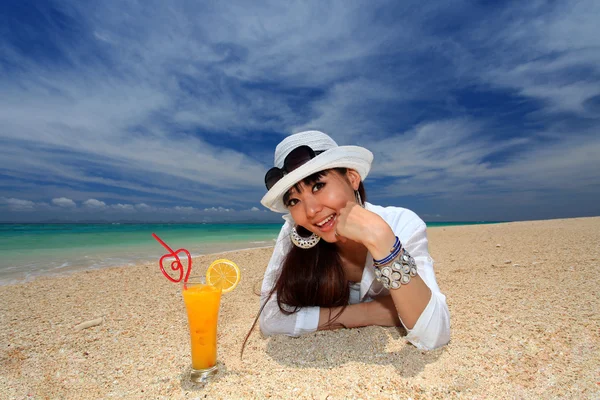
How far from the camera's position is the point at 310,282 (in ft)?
7.30

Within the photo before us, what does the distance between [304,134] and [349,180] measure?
1.44 ft

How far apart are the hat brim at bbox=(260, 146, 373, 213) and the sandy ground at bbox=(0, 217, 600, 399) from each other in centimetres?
101

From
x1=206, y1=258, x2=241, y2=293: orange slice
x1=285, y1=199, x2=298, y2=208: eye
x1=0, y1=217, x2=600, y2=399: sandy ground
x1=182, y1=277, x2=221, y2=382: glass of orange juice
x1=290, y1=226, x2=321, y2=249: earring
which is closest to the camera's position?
x1=0, y1=217, x2=600, y2=399: sandy ground

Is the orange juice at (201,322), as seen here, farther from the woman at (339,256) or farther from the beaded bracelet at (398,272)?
the beaded bracelet at (398,272)

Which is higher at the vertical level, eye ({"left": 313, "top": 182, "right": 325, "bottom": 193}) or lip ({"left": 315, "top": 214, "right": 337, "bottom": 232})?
eye ({"left": 313, "top": 182, "right": 325, "bottom": 193})

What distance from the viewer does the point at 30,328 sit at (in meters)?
2.87

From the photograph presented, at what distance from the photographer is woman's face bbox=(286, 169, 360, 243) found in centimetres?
188

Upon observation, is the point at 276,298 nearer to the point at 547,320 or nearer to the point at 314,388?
the point at 314,388

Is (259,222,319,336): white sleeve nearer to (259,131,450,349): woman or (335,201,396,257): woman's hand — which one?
(259,131,450,349): woman

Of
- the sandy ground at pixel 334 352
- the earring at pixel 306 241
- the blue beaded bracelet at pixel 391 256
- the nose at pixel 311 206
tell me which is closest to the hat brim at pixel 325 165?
the nose at pixel 311 206

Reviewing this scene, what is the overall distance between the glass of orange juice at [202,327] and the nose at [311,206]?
27.0 inches

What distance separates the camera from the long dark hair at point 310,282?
7.28 ft

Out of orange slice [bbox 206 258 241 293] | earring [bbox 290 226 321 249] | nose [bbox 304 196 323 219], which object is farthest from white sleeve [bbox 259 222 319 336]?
nose [bbox 304 196 323 219]

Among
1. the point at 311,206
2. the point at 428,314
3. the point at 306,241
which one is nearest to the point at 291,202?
the point at 311,206
